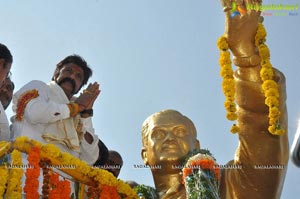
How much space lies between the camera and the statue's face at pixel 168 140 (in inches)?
280

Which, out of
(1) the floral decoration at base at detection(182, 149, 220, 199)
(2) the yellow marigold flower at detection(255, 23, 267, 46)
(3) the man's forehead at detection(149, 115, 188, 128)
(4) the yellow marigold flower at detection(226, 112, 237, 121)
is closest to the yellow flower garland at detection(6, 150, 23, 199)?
(1) the floral decoration at base at detection(182, 149, 220, 199)

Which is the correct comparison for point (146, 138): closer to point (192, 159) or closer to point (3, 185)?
point (192, 159)

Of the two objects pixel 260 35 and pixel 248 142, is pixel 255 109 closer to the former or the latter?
pixel 248 142

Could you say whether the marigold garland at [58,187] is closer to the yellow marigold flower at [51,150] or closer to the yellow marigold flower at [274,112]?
the yellow marigold flower at [51,150]

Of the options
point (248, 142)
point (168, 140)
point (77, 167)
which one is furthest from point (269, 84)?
point (77, 167)

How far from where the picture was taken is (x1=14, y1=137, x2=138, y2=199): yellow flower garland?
6168 mm

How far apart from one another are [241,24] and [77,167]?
220 centimetres

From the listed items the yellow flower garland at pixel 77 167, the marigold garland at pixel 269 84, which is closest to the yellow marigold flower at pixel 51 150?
the yellow flower garland at pixel 77 167

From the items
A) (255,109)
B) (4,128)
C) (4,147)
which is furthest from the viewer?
(4,128)

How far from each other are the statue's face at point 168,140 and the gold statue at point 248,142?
0.01 metres

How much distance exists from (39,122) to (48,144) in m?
0.55

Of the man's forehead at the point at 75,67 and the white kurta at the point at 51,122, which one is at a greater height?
the man's forehead at the point at 75,67

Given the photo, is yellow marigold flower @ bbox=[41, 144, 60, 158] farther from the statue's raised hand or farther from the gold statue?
the statue's raised hand

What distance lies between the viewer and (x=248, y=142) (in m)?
6.40
